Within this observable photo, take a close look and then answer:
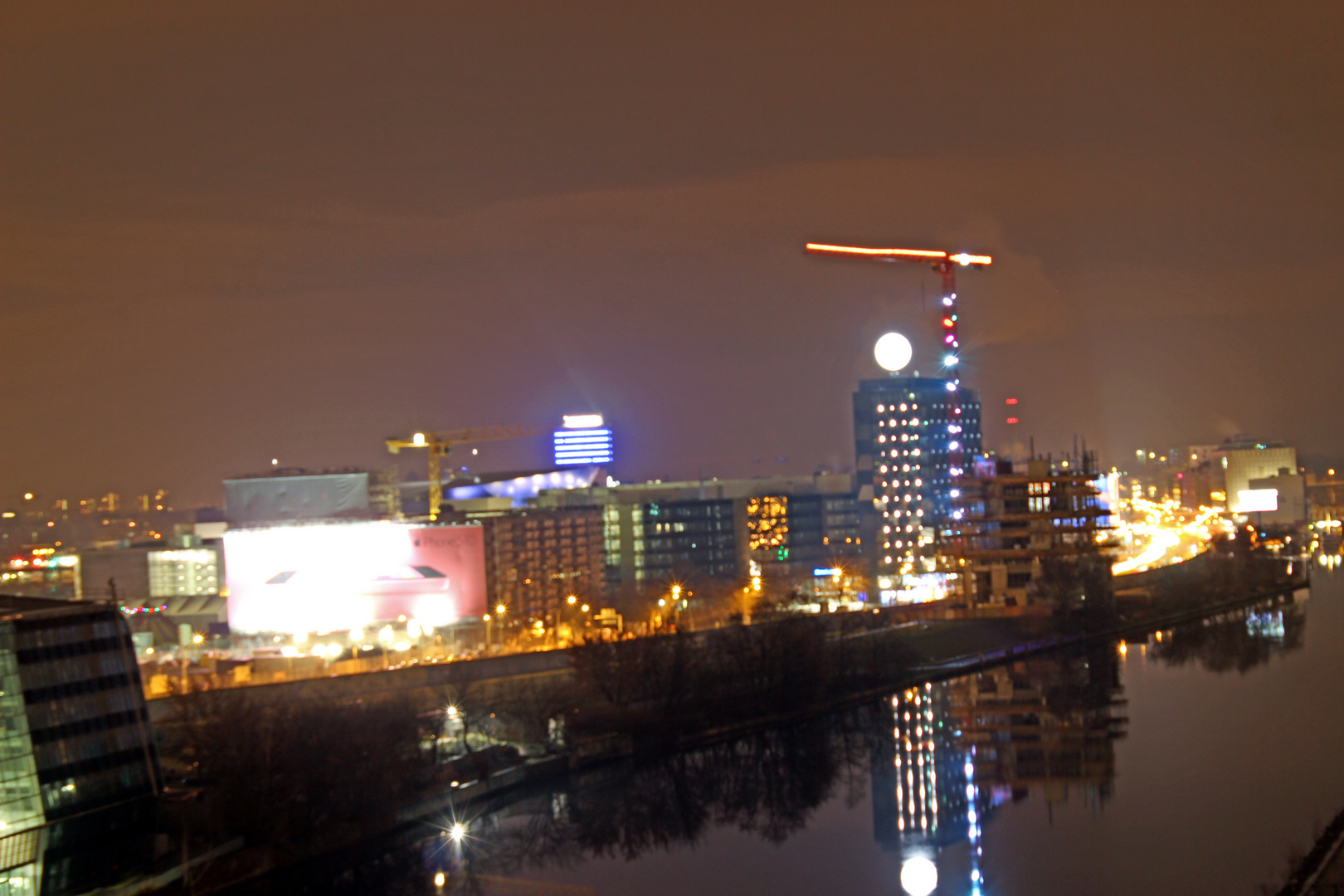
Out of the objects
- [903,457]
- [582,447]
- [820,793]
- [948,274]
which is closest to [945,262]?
[948,274]

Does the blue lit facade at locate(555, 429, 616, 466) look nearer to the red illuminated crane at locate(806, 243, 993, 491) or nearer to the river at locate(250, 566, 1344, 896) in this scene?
the red illuminated crane at locate(806, 243, 993, 491)

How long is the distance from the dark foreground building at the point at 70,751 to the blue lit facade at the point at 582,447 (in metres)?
38.9

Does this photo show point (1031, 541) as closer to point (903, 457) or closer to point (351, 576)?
point (351, 576)

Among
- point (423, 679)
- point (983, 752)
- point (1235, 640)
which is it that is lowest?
point (983, 752)

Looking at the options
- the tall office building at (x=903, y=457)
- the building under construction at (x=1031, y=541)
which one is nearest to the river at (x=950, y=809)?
the building under construction at (x=1031, y=541)

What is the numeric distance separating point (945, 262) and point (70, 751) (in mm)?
29653

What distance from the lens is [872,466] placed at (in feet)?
153

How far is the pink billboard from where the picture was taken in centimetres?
2620

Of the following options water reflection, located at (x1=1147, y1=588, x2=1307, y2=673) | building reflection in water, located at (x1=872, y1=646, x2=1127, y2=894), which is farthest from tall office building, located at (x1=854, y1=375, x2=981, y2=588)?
building reflection in water, located at (x1=872, y1=646, x2=1127, y2=894)

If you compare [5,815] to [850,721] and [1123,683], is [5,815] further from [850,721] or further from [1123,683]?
[1123,683]

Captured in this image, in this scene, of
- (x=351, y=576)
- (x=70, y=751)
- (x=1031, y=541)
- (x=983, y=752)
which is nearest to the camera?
(x=70, y=751)

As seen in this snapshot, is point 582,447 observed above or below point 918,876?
above

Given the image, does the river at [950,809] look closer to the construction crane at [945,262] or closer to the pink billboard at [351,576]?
the pink billboard at [351,576]

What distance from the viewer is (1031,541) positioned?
92.2 feet
